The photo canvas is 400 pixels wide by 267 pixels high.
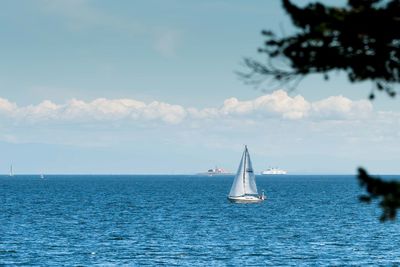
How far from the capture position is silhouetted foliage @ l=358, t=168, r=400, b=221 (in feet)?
42.5

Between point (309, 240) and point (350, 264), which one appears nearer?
point (350, 264)

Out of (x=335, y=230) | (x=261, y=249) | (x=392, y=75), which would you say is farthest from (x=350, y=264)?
(x=392, y=75)

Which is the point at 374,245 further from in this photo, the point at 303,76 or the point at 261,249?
the point at 303,76

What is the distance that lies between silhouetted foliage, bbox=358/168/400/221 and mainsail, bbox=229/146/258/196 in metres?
119

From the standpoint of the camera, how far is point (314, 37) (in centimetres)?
1452

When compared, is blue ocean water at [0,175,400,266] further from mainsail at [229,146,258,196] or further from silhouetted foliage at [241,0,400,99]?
silhouetted foliage at [241,0,400,99]

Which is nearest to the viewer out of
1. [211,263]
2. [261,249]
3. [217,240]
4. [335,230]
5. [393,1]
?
[393,1]

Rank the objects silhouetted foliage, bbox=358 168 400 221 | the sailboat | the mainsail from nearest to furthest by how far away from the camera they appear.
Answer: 1. silhouetted foliage, bbox=358 168 400 221
2. the mainsail
3. the sailboat

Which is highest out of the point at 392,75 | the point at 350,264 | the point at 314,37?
the point at 314,37

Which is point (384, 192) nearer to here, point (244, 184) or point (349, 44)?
point (349, 44)

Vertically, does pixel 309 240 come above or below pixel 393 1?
below

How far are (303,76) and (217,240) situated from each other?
61.7 m

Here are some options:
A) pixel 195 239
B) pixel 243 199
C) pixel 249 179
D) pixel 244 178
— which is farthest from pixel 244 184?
pixel 195 239

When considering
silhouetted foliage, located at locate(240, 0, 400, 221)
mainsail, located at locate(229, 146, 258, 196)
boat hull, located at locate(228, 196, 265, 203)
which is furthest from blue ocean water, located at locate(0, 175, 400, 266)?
silhouetted foliage, located at locate(240, 0, 400, 221)
